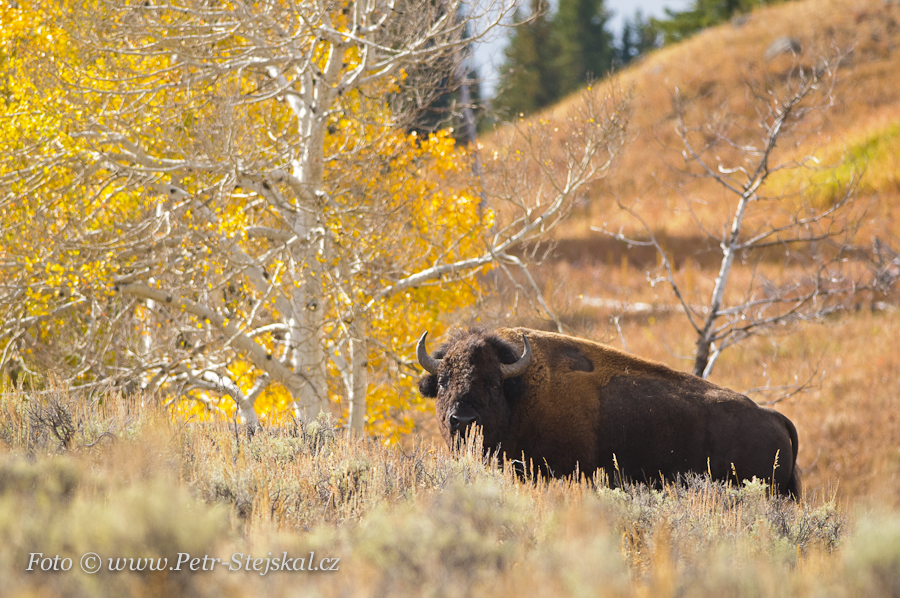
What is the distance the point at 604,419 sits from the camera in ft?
23.4

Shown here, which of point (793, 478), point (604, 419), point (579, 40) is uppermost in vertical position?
point (579, 40)

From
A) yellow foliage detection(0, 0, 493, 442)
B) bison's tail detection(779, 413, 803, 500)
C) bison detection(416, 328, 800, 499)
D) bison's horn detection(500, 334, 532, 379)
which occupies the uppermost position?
yellow foliage detection(0, 0, 493, 442)

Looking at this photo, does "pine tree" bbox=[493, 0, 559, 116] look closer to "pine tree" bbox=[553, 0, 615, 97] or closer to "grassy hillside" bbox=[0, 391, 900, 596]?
"pine tree" bbox=[553, 0, 615, 97]

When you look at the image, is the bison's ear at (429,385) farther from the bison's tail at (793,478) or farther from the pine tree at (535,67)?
the pine tree at (535,67)

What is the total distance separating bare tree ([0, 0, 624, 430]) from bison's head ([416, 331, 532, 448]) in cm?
279

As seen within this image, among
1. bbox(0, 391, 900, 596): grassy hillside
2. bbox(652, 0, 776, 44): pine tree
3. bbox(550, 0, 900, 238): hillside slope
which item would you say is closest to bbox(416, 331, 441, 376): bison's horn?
bbox(0, 391, 900, 596): grassy hillside

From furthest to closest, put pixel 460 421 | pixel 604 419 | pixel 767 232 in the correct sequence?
pixel 767 232, pixel 604 419, pixel 460 421

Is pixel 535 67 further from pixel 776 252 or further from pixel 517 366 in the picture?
pixel 517 366

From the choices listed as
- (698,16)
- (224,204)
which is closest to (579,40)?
(698,16)

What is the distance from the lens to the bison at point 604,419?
6992mm

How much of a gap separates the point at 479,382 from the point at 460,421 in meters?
0.50

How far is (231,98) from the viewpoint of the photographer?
29.9 ft

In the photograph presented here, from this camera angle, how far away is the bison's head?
6.76 m

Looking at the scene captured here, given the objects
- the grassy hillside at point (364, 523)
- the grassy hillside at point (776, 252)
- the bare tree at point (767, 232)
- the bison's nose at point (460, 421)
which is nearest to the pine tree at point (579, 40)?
the grassy hillside at point (776, 252)
